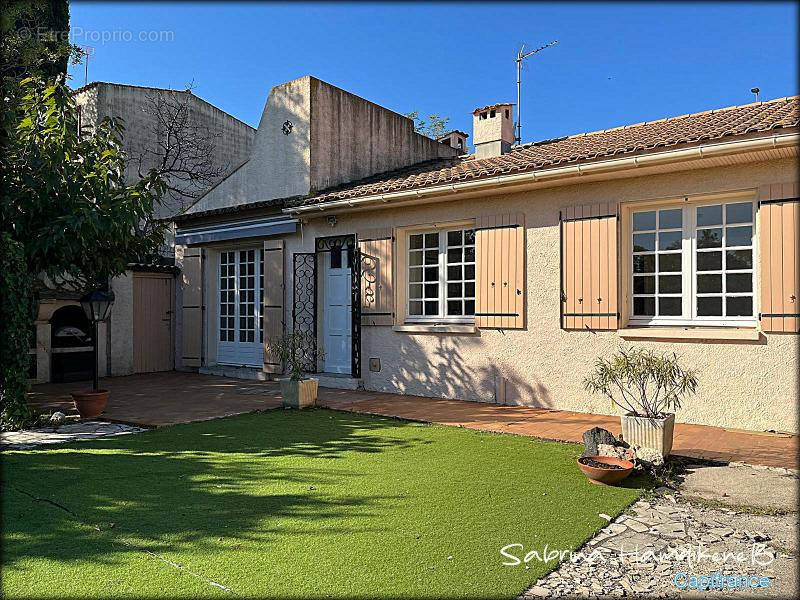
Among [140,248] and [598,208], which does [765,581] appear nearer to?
[598,208]

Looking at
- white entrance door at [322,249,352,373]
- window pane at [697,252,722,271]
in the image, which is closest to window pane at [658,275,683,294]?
window pane at [697,252,722,271]

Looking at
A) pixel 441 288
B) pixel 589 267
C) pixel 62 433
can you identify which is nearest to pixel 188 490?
pixel 62 433

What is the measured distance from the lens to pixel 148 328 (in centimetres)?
1360

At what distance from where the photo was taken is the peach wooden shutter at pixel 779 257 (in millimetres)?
6250

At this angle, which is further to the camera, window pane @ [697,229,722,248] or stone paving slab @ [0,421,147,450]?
window pane @ [697,229,722,248]

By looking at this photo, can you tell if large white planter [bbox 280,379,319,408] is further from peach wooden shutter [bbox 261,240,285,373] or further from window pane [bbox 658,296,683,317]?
window pane [bbox 658,296,683,317]

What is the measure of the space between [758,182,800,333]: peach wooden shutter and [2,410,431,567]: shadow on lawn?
4.16 meters

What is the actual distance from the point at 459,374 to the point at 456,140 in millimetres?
8959

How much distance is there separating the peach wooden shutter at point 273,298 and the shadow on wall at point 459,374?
270cm

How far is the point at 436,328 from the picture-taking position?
9148 mm

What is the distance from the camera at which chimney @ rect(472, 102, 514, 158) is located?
11.3 metres

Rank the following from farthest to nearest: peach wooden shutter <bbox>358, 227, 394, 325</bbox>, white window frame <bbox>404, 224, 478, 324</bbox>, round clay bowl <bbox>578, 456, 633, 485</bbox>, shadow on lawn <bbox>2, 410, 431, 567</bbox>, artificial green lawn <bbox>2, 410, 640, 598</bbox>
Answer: peach wooden shutter <bbox>358, 227, 394, 325</bbox>
white window frame <bbox>404, 224, 478, 324</bbox>
round clay bowl <bbox>578, 456, 633, 485</bbox>
shadow on lawn <bbox>2, 410, 431, 567</bbox>
artificial green lawn <bbox>2, 410, 640, 598</bbox>

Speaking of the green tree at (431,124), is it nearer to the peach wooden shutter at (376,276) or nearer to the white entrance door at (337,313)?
the white entrance door at (337,313)

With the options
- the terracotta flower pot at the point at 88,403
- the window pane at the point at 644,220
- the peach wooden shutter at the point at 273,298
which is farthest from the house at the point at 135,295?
the window pane at the point at 644,220
